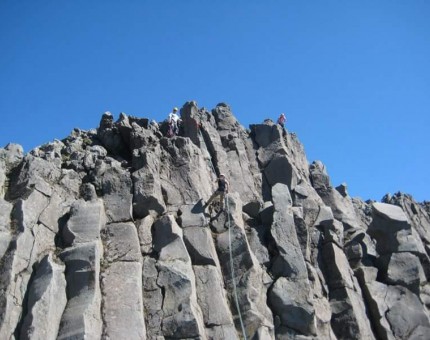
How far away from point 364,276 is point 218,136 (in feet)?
52.2

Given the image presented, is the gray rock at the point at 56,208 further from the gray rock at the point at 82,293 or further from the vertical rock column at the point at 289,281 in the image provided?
the vertical rock column at the point at 289,281

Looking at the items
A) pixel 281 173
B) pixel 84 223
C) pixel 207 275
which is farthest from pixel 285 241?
pixel 84 223

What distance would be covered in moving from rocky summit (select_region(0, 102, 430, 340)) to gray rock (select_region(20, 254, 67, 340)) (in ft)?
0.18

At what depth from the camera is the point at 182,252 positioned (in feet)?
83.9

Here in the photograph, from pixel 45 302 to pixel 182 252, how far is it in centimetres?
739

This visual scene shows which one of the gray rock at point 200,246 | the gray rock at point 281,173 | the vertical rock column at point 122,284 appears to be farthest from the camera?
the gray rock at point 281,173

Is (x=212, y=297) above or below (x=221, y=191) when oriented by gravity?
below

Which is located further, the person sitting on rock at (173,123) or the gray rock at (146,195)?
the person sitting on rock at (173,123)

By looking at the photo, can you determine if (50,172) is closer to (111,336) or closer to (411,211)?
(111,336)

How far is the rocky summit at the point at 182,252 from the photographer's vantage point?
874 inches

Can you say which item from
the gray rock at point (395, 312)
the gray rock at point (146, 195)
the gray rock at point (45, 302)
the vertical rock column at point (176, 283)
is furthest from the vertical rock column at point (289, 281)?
the gray rock at point (45, 302)

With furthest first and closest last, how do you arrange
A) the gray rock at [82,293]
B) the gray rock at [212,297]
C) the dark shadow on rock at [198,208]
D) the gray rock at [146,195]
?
1. the dark shadow on rock at [198,208]
2. the gray rock at [146,195]
3. the gray rock at [212,297]
4. the gray rock at [82,293]

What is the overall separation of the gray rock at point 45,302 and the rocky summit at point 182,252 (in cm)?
6

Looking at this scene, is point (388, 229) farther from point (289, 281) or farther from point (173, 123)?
point (173, 123)
